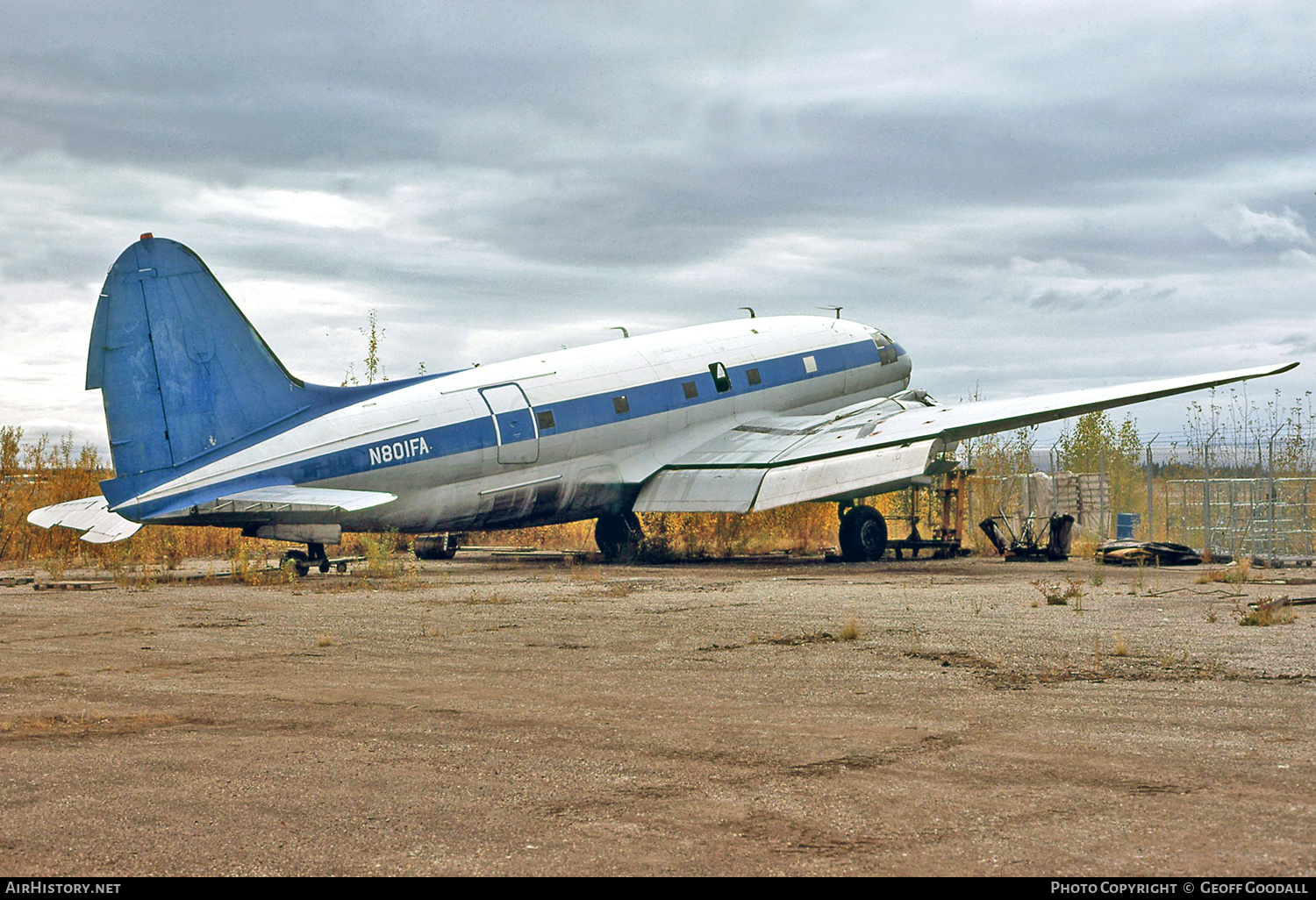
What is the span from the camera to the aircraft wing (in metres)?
24.3

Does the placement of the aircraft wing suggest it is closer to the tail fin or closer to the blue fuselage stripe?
the blue fuselage stripe

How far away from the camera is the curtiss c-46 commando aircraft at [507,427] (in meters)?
20.4

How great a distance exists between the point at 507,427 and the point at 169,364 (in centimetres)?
634

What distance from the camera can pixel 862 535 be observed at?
28484 millimetres

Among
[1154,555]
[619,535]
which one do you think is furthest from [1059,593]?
[619,535]

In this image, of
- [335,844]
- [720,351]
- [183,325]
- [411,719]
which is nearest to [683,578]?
[720,351]

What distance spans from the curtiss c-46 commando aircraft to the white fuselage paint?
40 mm

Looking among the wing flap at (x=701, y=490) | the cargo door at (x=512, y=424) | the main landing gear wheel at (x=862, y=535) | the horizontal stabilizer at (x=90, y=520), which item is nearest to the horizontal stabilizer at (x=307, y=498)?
the horizontal stabilizer at (x=90, y=520)

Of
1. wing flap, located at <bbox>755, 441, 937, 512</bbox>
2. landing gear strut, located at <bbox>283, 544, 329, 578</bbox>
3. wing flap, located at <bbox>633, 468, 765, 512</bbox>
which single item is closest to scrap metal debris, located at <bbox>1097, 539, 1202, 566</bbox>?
wing flap, located at <bbox>755, 441, 937, 512</bbox>

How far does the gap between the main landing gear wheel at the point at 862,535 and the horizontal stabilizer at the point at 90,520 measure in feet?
51.0

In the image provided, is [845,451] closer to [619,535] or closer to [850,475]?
[850,475]

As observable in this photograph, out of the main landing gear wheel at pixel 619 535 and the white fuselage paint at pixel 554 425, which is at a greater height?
the white fuselage paint at pixel 554 425

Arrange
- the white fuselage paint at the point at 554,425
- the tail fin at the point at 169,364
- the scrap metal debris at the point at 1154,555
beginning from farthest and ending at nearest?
the scrap metal debris at the point at 1154,555, the white fuselage paint at the point at 554,425, the tail fin at the point at 169,364

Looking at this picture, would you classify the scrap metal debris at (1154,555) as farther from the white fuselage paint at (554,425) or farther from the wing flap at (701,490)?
the wing flap at (701,490)
